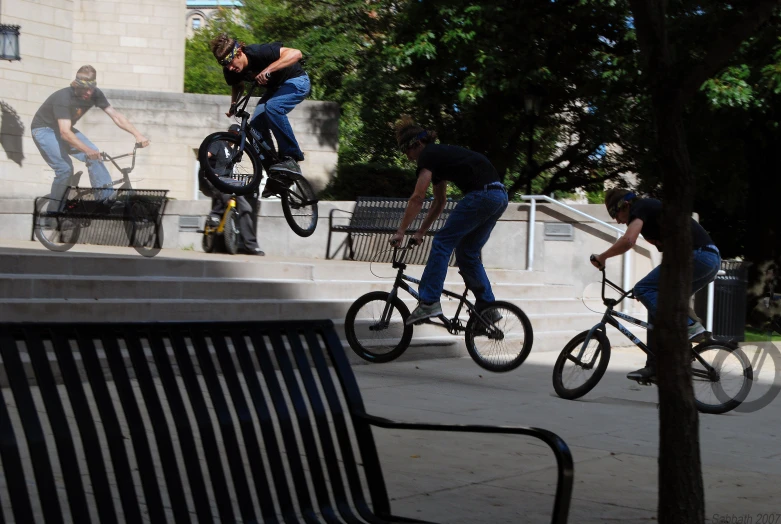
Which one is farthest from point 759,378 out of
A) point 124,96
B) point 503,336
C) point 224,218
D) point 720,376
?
point 124,96

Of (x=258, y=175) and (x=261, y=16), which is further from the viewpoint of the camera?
(x=261, y=16)

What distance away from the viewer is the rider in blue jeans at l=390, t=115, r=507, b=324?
880 centimetres

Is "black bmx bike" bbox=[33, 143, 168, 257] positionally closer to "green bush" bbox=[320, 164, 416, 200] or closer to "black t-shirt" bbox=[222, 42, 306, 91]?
"green bush" bbox=[320, 164, 416, 200]

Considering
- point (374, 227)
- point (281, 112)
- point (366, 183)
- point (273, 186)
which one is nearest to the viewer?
point (281, 112)

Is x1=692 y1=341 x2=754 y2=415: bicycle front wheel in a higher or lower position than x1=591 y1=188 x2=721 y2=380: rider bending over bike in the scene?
lower

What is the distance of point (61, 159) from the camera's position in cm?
1656

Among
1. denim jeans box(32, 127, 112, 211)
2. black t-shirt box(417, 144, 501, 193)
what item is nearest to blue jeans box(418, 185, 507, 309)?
black t-shirt box(417, 144, 501, 193)

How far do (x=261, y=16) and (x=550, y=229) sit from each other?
79.3ft

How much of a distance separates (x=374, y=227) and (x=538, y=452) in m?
9.70

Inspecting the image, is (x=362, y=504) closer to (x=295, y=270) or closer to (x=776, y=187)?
(x=295, y=270)

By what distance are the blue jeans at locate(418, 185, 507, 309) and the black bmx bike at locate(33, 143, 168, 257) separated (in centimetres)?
658

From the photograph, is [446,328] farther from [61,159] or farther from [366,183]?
[366,183]

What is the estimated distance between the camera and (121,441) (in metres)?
2.89

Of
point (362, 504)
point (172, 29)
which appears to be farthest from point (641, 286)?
point (172, 29)
